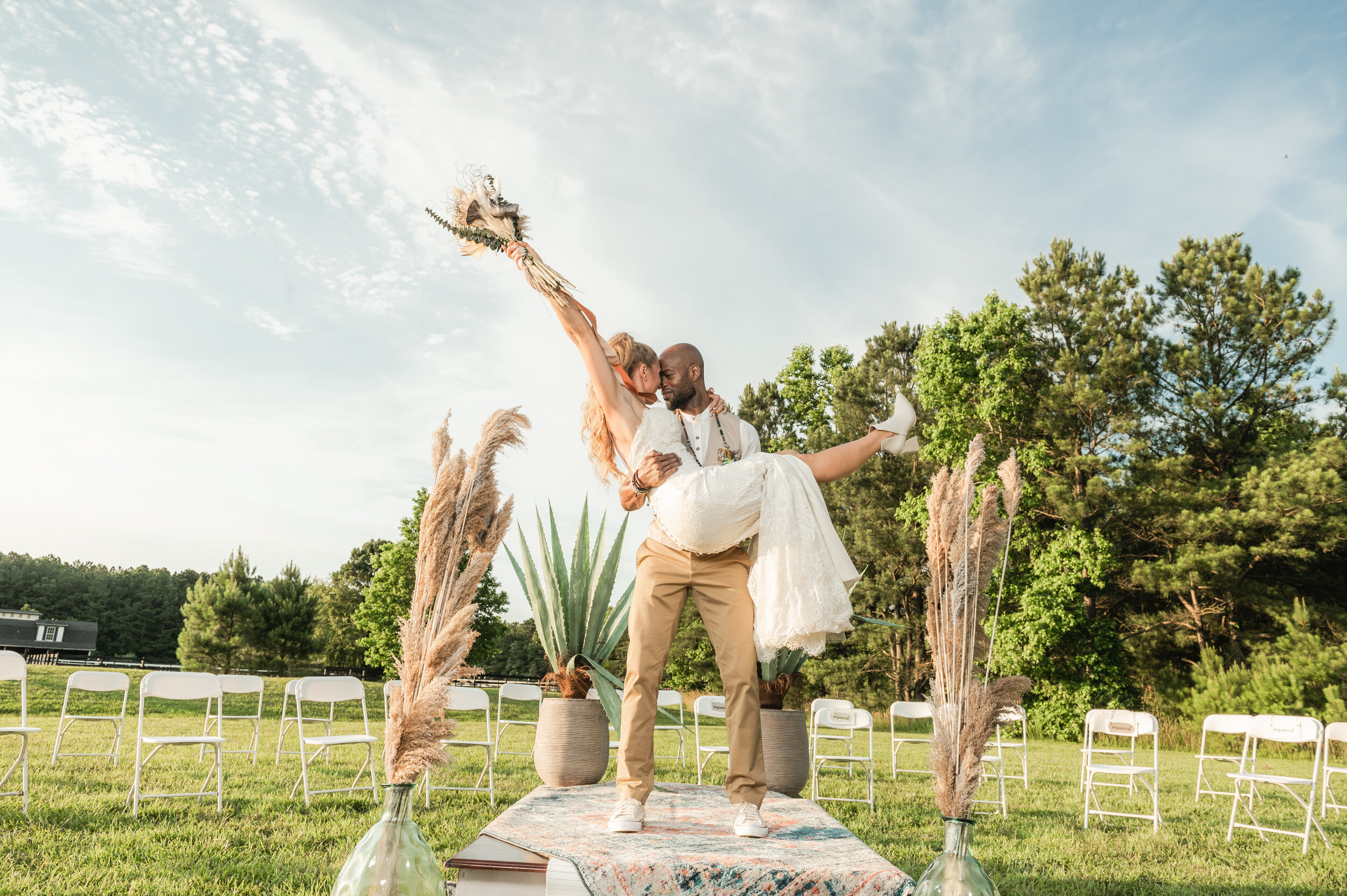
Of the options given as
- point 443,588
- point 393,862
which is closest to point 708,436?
point 443,588

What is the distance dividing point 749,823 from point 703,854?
0.38m

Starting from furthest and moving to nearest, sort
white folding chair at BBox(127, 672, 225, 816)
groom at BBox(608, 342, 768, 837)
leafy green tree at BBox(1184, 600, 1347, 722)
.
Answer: leafy green tree at BBox(1184, 600, 1347, 722)
white folding chair at BBox(127, 672, 225, 816)
groom at BBox(608, 342, 768, 837)

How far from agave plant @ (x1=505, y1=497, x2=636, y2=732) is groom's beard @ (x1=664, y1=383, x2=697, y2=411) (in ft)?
3.13

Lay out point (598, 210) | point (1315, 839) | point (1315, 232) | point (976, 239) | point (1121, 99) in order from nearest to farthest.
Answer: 1. point (598, 210)
2. point (1315, 839)
3. point (1121, 99)
4. point (976, 239)
5. point (1315, 232)

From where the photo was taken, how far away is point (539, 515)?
4203 mm

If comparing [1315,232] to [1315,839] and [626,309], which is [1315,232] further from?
[626,309]

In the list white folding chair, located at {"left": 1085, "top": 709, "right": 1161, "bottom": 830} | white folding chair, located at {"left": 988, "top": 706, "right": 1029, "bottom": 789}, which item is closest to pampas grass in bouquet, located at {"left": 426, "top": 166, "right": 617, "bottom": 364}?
white folding chair, located at {"left": 988, "top": 706, "right": 1029, "bottom": 789}

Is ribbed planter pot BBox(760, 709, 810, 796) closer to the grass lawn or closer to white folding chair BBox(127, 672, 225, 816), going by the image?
the grass lawn

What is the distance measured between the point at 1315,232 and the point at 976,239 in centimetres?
1347

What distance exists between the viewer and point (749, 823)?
256 cm

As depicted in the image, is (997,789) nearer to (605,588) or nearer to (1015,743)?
(1015,743)

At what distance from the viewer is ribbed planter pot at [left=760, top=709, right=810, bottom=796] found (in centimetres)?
379

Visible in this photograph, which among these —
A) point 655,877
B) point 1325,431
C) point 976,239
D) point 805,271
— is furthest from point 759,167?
point 1325,431

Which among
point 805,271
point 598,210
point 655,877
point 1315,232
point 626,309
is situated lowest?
point 655,877
